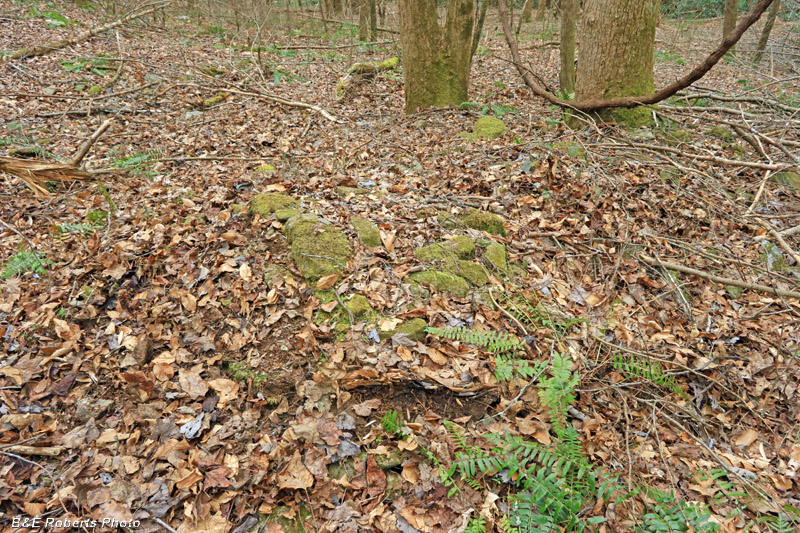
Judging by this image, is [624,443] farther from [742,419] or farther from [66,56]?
[66,56]

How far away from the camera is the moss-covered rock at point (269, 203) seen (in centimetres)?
431

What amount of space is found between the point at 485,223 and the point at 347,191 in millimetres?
1643

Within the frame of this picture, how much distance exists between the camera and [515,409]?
2842 millimetres

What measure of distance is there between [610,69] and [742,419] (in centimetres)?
484

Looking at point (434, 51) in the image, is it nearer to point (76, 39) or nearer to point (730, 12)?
point (76, 39)

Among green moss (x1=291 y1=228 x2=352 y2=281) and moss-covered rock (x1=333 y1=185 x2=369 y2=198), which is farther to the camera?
moss-covered rock (x1=333 y1=185 x2=369 y2=198)

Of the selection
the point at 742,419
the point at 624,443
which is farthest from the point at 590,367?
the point at 742,419

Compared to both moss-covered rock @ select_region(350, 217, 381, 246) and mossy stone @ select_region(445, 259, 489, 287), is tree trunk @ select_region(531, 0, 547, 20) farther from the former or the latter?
mossy stone @ select_region(445, 259, 489, 287)

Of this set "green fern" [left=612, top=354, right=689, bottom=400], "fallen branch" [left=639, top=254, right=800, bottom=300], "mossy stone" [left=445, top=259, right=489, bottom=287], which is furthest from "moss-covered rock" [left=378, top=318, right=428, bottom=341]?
"fallen branch" [left=639, top=254, right=800, bottom=300]

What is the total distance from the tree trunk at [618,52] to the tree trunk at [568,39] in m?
2.10

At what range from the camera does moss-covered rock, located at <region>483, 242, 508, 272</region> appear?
12.5 feet

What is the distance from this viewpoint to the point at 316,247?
3.74 meters

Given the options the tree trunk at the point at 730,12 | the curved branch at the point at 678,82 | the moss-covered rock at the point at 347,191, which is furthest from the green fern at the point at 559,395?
the tree trunk at the point at 730,12

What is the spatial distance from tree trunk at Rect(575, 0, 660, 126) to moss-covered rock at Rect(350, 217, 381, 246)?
4184 mm
